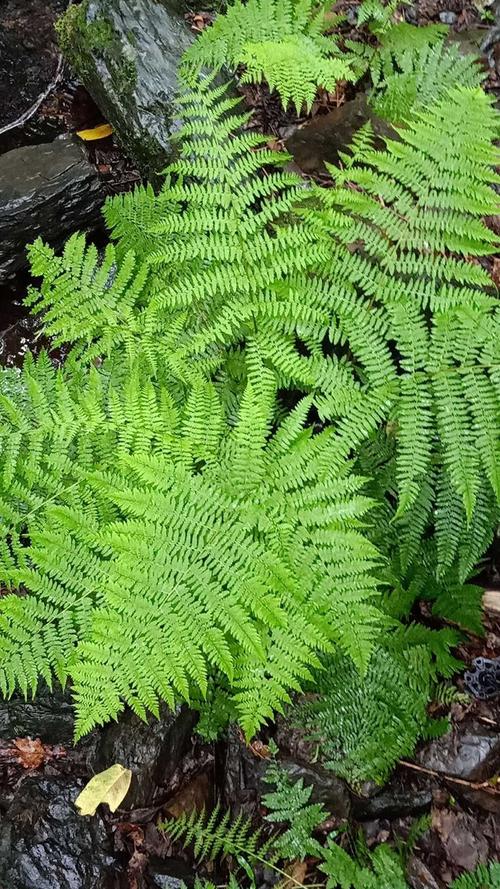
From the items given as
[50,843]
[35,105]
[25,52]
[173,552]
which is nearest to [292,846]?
[50,843]

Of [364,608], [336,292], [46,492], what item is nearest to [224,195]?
[336,292]

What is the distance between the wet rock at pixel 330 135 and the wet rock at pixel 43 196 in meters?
1.62

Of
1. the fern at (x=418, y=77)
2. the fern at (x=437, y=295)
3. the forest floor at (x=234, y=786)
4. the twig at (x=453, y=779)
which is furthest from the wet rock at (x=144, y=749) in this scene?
the fern at (x=418, y=77)

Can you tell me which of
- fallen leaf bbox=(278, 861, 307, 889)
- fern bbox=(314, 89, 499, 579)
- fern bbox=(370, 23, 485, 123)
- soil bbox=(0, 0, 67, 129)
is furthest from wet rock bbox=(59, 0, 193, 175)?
fallen leaf bbox=(278, 861, 307, 889)

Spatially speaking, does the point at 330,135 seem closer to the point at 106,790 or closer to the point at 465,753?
the point at 465,753

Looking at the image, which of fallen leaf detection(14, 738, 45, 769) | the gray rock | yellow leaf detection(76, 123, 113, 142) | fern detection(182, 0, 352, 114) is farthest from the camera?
the gray rock

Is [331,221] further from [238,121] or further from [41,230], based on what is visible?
[41,230]

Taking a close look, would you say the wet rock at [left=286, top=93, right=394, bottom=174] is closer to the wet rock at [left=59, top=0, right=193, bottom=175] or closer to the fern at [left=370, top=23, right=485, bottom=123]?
the fern at [left=370, top=23, right=485, bottom=123]

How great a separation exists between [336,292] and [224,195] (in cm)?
87

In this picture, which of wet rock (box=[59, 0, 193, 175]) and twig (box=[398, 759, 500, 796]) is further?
wet rock (box=[59, 0, 193, 175])

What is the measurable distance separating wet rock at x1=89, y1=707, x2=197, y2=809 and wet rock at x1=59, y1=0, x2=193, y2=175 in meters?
3.86

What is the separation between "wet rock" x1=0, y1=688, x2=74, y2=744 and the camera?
12.0ft

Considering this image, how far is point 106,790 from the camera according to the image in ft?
11.2

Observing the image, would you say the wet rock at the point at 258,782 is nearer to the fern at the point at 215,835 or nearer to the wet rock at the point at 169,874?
the fern at the point at 215,835
